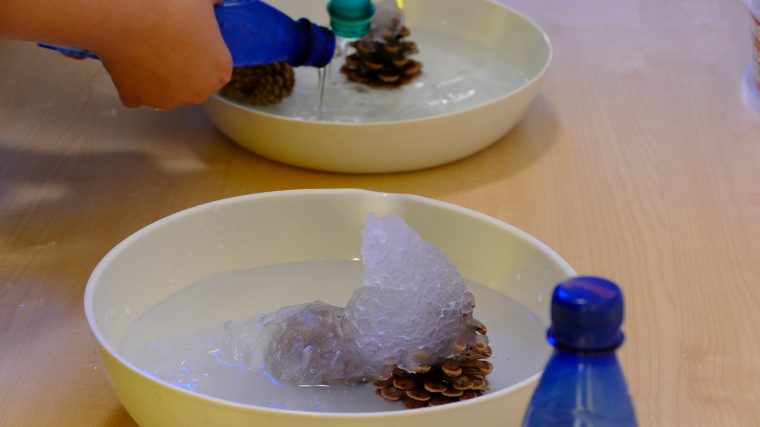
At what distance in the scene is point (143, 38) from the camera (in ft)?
2.95

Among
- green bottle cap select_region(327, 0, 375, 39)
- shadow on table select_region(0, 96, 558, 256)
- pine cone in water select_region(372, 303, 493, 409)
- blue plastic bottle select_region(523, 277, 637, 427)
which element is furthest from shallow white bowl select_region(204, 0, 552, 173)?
blue plastic bottle select_region(523, 277, 637, 427)

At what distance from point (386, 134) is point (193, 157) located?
0.21 meters

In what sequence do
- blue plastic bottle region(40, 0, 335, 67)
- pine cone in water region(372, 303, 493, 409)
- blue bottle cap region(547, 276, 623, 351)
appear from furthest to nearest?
blue plastic bottle region(40, 0, 335, 67)
pine cone in water region(372, 303, 493, 409)
blue bottle cap region(547, 276, 623, 351)

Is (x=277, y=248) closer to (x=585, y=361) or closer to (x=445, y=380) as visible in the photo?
(x=445, y=380)

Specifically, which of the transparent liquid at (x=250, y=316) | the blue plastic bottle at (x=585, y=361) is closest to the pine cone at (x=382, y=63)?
the transparent liquid at (x=250, y=316)

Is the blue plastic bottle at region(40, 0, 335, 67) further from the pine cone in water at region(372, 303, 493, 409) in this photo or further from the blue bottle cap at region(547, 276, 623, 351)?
the blue bottle cap at region(547, 276, 623, 351)

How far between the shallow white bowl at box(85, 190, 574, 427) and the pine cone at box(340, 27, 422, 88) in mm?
324

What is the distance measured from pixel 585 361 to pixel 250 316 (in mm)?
407

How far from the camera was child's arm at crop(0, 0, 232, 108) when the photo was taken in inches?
33.8

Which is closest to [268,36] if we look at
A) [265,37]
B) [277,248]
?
[265,37]

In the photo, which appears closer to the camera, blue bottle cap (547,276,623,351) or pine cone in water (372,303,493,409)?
blue bottle cap (547,276,623,351)

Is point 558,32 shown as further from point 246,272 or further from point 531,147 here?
point 246,272

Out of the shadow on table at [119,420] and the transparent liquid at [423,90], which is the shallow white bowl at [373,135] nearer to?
the transparent liquid at [423,90]

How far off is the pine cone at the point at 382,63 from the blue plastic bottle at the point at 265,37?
0.11m
